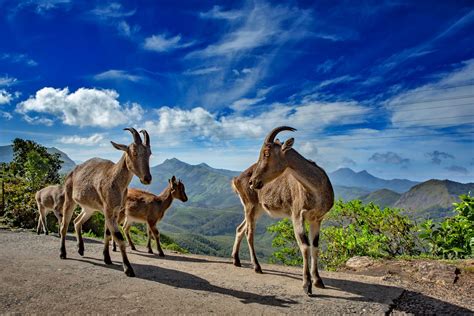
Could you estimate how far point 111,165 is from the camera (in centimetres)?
1070

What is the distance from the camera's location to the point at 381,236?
13836 millimetres

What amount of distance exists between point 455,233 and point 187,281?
32.2ft

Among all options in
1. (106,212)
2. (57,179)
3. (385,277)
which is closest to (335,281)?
(385,277)

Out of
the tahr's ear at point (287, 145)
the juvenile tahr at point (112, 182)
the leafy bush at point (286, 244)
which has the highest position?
the tahr's ear at point (287, 145)

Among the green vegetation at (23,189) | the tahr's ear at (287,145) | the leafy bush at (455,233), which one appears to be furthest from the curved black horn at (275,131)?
the green vegetation at (23,189)

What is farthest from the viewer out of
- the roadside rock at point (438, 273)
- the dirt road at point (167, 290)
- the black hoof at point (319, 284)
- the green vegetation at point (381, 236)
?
the green vegetation at point (381, 236)

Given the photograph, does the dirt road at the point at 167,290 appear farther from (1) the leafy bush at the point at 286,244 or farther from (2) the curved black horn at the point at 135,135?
(1) the leafy bush at the point at 286,244

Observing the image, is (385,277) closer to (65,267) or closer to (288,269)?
(288,269)

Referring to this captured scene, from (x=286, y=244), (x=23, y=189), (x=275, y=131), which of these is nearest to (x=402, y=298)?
(x=275, y=131)

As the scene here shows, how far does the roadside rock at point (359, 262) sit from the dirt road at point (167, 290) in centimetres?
179

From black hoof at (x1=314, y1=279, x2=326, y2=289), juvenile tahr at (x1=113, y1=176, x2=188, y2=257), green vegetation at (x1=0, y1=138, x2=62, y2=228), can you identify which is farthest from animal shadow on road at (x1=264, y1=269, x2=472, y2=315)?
green vegetation at (x1=0, y1=138, x2=62, y2=228)

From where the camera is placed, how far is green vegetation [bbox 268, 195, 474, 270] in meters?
12.3

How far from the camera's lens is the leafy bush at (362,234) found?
13910mm

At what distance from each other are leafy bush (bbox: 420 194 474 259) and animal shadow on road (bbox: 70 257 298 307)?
8012 millimetres
